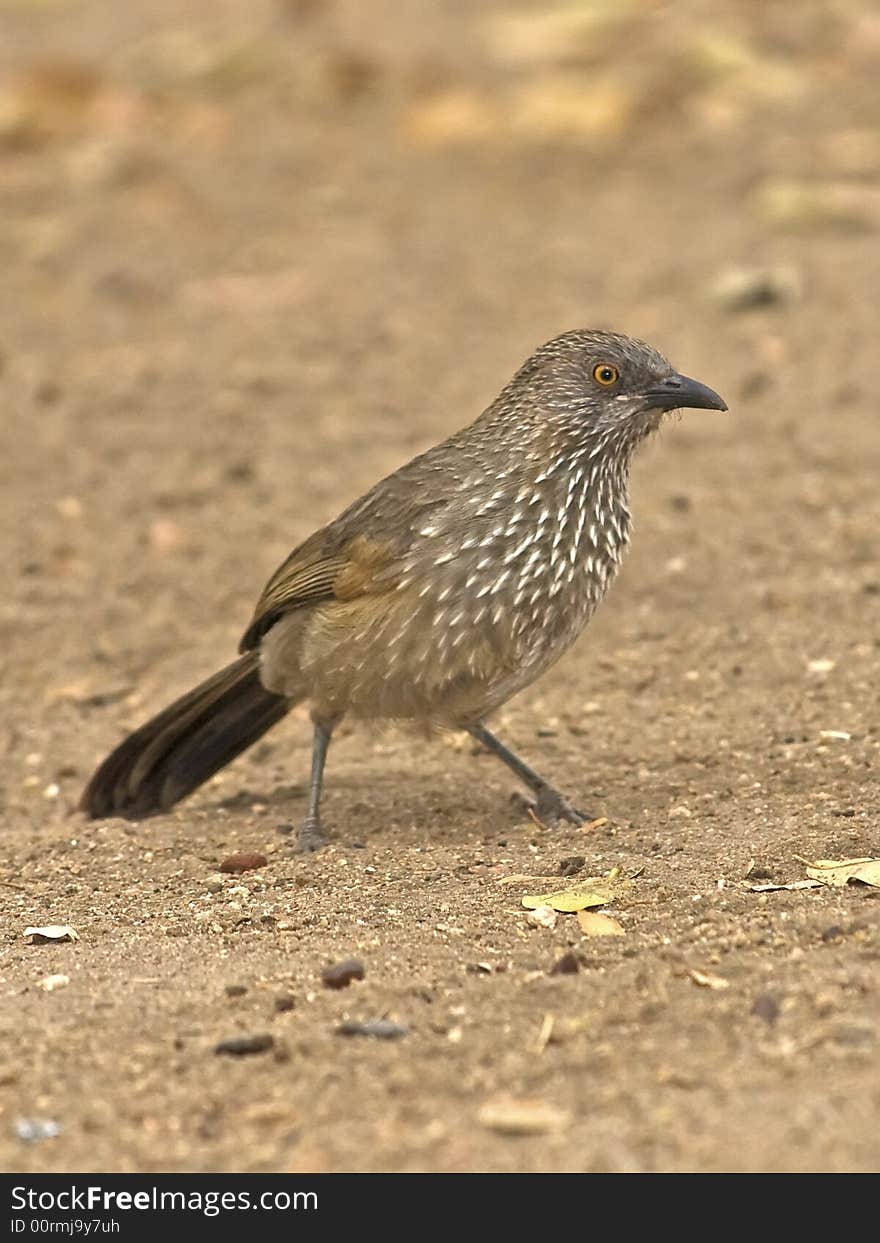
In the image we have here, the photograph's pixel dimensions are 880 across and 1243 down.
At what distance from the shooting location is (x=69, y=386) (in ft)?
33.0

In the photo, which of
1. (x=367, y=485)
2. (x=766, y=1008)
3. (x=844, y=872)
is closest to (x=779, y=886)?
(x=844, y=872)

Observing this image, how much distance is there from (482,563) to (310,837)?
3.37ft

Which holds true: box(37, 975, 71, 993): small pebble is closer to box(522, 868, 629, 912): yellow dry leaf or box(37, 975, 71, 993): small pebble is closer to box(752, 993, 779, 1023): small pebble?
box(522, 868, 629, 912): yellow dry leaf

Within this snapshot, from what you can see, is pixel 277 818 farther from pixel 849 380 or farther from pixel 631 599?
pixel 849 380

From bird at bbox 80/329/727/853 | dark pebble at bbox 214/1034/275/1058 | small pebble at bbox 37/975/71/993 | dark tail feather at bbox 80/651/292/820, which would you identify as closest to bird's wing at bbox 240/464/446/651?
bird at bbox 80/329/727/853

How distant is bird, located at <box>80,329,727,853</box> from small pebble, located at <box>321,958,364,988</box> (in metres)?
1.39

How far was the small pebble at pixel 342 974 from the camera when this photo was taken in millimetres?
4301

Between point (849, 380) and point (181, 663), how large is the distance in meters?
3.79

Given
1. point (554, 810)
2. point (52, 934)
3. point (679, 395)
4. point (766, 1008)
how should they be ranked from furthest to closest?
point (554, 810) → point (679, 395) → point (52, 934) → point (766, 1008)

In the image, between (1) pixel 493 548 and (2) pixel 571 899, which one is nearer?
(2) pixel 571 899

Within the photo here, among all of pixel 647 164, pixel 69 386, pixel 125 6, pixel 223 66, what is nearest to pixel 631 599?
pixel 69 386

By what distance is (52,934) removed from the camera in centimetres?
500

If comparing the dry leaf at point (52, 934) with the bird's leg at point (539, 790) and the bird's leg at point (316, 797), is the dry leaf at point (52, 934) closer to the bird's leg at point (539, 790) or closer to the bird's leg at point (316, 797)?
the bird's leg at point (316, 797)

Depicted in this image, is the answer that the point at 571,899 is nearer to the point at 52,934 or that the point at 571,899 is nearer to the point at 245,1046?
the point at 245,1046
